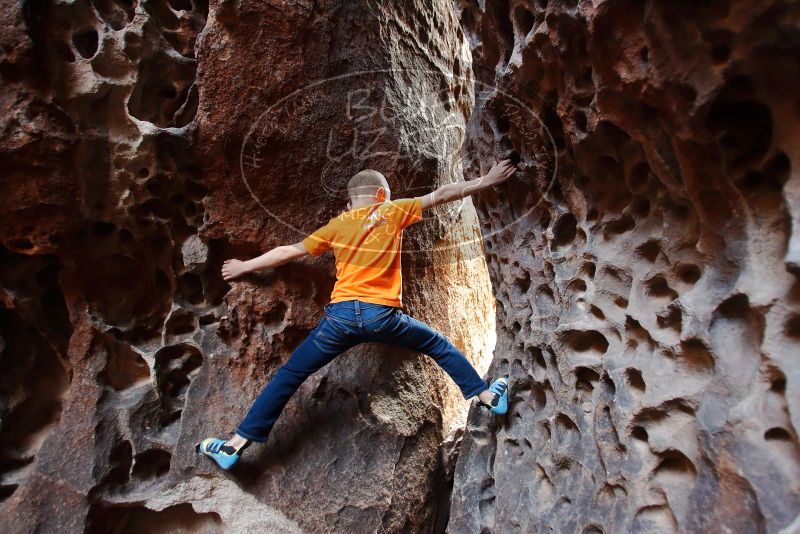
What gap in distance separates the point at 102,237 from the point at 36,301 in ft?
1.22

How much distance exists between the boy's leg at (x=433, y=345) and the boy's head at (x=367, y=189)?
0.44 meters

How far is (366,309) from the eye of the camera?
1699 mm

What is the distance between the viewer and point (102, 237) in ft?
6.56

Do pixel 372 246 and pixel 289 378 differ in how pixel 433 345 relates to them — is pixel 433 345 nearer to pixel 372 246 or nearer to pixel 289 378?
pixel 372 246

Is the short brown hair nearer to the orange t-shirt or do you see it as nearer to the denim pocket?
the orange t-shirt

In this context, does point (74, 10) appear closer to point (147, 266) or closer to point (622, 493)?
point (147, 266)

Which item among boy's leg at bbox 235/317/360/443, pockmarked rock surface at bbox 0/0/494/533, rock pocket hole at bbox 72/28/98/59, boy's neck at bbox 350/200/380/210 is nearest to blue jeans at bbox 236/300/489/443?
boy's leg at bbox 235/317/360/443

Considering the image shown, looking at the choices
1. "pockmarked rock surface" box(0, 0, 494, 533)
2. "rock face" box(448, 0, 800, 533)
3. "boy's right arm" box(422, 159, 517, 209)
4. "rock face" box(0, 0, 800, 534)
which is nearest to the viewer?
"rock face" box(448, 0, 800, 533)

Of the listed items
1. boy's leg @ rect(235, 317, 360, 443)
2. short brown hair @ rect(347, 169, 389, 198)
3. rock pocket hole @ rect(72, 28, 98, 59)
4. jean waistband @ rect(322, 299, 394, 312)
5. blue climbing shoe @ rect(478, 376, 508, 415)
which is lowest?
blue climbing shoe @ rect(478, 376, 508, 415)

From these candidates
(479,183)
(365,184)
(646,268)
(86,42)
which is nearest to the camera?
(646,268)

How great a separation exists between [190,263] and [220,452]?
29.8 inches

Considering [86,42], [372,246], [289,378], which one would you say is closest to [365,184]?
[372,246]

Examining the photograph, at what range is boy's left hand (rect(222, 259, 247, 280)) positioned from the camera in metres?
1.92

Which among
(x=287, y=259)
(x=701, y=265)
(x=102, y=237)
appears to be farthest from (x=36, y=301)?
(x=701, y=265)
